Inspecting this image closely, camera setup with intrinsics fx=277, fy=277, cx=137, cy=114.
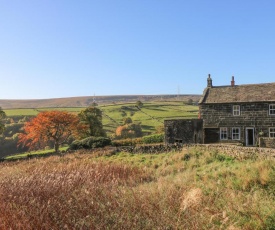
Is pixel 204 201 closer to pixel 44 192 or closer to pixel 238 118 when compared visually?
pixel 44 192

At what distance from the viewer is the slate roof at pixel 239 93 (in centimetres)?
2777

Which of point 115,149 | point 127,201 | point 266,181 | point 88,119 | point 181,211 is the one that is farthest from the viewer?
point 88,119

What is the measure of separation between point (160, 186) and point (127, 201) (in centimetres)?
149

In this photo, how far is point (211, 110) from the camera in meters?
29.7

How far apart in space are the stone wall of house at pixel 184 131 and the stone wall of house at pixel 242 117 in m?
1.19

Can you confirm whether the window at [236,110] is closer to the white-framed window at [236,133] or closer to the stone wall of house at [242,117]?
the stone wall of house at [242,117]

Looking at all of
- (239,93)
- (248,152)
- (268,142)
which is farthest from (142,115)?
(248,152)

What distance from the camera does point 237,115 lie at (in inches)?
1129

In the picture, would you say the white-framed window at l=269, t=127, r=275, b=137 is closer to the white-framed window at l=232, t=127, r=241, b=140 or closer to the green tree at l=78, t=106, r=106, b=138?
the white-framed window at l=232, t=127, r=241, b=140

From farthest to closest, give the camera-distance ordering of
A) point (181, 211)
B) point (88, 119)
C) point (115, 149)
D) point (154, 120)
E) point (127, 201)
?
point (154, 120), point (88, 119), point (115, 149), point (127, 201), point (181, 211)

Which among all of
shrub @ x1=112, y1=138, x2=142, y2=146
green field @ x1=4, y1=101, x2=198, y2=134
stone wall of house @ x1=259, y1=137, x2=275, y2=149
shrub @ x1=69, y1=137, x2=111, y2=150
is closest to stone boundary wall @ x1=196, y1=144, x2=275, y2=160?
stone wall of house @ x1=259, y1=137, x2=275, y2=149

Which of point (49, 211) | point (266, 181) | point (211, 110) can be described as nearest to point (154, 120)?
point (211, 110)

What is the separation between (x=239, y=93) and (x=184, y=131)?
714 cm

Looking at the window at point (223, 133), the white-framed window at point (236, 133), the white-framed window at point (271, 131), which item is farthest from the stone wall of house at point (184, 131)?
the white-framed window at point (271, 131)
